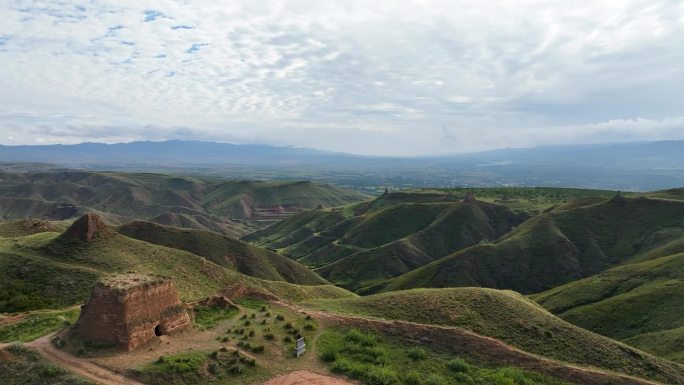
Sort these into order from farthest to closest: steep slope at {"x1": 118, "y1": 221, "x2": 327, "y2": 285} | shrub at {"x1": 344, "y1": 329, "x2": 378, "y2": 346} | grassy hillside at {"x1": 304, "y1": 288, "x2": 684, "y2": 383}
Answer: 1. steep slope at {"x1": 118, "y1": 221, "x2": 327, "y2": 285}
2. shrub at {"x1": 344, "y1": 329, "x2": 378, "y2": 346}
3. grassy hillside at {"x1": 304, "y1": 288, "x2": 684, "y2": 383}

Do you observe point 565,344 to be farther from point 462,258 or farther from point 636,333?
point 462,258

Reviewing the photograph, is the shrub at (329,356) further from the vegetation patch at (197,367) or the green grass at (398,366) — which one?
the vegetation patch at (197,367)

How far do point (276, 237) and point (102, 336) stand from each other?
159 metres

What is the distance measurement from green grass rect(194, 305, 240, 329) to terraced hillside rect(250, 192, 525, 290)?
7712 centimetres

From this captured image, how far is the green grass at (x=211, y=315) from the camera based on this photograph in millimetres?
31597

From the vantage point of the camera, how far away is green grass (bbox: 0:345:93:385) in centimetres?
2244

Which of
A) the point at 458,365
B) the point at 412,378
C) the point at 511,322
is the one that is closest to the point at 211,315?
the point at 412,378

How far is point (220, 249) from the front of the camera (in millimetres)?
86125

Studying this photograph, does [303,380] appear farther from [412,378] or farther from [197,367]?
[412,378]

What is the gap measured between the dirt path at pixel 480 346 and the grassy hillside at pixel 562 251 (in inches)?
2538

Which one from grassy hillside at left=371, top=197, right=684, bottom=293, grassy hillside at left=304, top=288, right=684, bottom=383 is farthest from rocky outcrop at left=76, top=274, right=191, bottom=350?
grassy hillside at left=371, top=197, right=684, bottom=293

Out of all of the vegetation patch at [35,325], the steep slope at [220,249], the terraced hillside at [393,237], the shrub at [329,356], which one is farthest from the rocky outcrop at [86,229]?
the terraced hillside at [393,237]

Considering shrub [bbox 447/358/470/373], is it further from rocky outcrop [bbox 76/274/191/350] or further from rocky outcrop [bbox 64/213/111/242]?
rocky outcrop [bbox 64/213/111/242]

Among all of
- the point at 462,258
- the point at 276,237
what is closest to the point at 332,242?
the point at 276,237
